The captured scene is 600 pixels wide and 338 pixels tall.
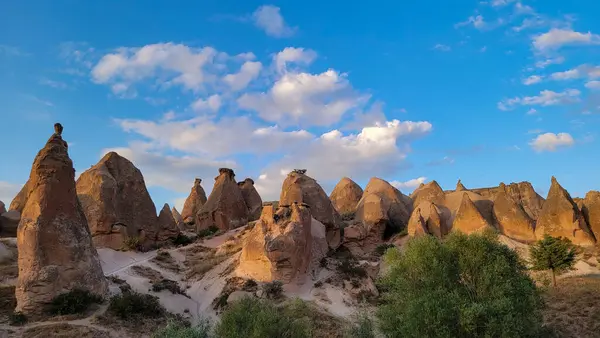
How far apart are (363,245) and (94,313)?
65.6 feet

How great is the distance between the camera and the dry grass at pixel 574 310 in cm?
1747

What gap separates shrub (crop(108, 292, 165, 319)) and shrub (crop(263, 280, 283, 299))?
16.0ft

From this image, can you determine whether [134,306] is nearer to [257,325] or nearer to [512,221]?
[257,325]

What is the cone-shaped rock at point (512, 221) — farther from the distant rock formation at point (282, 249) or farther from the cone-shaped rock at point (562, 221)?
the distant rock formation at point (282, 249)

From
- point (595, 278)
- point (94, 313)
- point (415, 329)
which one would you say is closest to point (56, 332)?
point (94, 313)

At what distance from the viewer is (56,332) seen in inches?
616

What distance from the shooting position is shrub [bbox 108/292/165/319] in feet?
59.5

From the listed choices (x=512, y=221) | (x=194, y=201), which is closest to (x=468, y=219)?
(x=512, y=221)

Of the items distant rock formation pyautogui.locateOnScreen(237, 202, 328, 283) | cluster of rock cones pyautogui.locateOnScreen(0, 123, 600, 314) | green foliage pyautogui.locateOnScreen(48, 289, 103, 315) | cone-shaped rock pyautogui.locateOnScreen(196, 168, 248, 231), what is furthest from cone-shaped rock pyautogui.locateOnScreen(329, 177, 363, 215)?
green foliage pyautogui.locateOnScreen(48, 289, 103, 315)

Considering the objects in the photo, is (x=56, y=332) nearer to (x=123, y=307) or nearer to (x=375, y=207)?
(x=123, y=307)

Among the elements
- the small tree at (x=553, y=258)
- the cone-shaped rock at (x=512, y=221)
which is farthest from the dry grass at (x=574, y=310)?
the cone-shaped rock at (x=512, y=221)

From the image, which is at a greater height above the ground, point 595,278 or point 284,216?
point 284,216

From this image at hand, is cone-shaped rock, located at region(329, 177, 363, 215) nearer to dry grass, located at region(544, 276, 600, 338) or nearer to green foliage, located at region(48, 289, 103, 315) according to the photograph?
dry grass, located at region(544, 276, 600, 338)

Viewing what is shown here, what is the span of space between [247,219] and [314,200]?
11.1m
